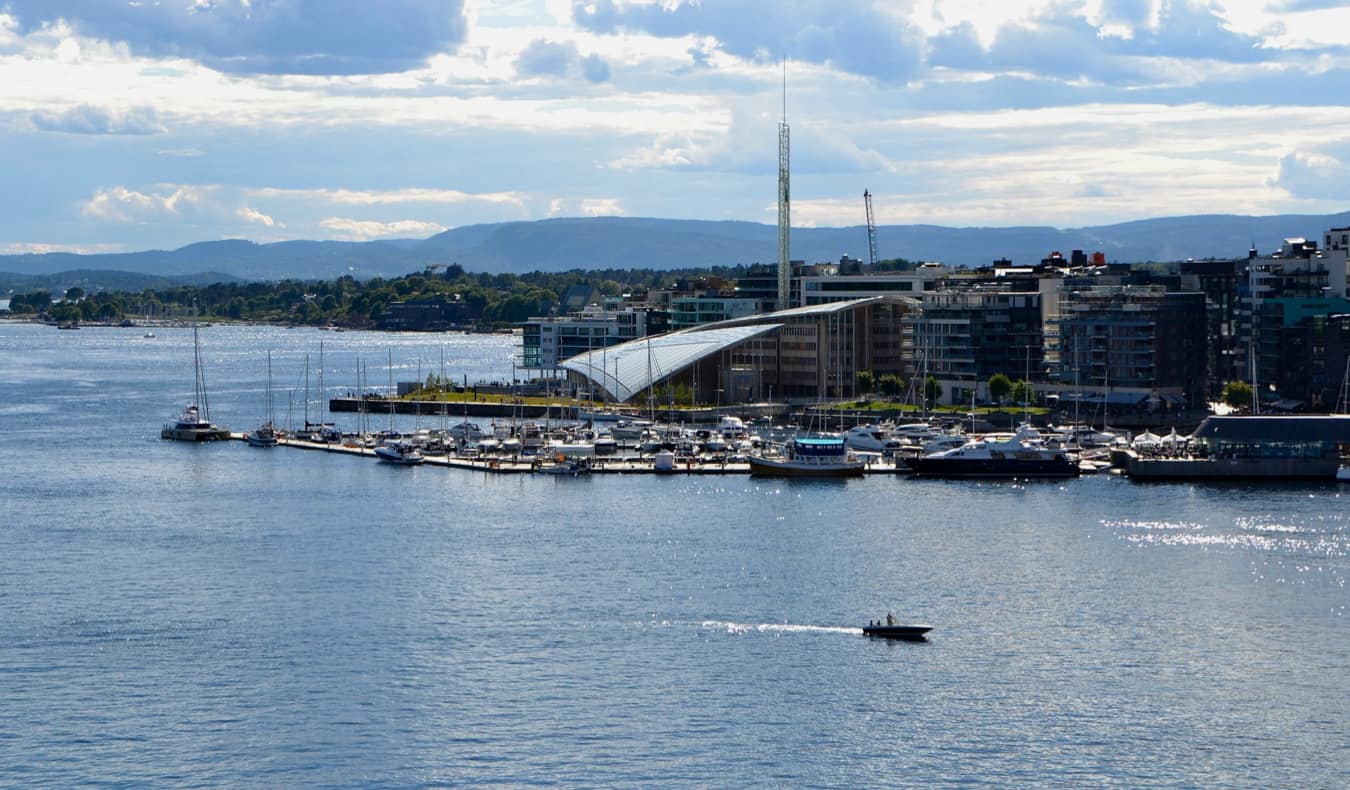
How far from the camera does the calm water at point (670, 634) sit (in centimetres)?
2142

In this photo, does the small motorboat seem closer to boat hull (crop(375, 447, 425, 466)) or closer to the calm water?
the calm water

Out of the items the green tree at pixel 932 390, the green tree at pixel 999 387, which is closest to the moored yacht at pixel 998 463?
the green tree at pixel 999 387

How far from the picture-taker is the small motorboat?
26.5m

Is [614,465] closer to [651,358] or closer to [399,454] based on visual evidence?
[399,454]

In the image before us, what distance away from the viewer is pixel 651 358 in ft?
209

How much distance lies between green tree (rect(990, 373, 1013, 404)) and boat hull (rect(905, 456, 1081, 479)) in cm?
1260

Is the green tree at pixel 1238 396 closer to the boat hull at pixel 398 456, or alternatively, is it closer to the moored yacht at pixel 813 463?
the moored yacht at pixel 813 463

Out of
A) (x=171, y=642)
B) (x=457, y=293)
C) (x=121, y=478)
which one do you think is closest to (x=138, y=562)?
Result: (x=171, y=642)

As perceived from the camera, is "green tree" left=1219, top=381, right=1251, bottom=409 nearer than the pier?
No

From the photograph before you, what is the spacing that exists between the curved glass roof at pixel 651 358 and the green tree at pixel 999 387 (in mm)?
8732

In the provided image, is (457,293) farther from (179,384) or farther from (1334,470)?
(1334,470)

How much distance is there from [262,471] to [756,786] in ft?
93.7

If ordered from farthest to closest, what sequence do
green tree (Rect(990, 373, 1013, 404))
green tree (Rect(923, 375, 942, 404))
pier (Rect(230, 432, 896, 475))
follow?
green tree (Rect(923, 375, 942, 404)) < green tree (Rect(990, 373, 1013, 404)) < pier (Rect(230, 432, 896, 475))

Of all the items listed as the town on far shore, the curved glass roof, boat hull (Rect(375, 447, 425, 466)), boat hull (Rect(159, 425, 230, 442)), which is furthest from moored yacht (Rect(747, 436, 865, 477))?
boat hull (Rect(159, 425, 230, 442))
